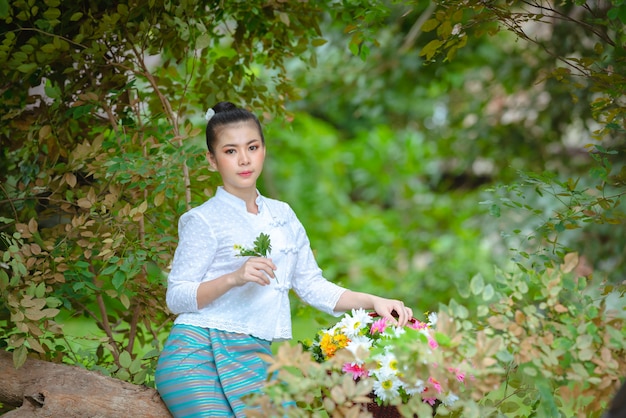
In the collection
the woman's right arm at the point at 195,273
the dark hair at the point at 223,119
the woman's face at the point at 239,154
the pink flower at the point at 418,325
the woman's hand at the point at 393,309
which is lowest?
the pink flower at the point at 418,325

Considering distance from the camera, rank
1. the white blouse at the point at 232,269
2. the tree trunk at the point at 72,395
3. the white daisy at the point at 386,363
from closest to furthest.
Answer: the white daisy at the point at 386,363
the white blouse at the point at 232,269
the tree trunk at the point at 72,395

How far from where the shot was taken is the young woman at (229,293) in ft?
7.89

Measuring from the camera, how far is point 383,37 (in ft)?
23.1

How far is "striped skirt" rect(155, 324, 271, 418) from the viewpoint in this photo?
237 cm

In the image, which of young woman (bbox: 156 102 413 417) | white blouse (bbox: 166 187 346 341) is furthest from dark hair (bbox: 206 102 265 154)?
white blouse (bbox: 166 187 346 341)

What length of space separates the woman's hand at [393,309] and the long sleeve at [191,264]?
0.55 m

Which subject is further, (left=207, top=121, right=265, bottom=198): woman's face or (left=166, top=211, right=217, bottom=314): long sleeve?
(left=207, top=121, right=265, bottom=198): woman's face

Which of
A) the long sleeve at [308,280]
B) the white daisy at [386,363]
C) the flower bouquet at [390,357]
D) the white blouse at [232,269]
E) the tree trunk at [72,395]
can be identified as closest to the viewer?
the flower bouquet at [390,357]

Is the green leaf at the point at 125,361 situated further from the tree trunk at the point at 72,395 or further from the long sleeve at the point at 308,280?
the long sleeve at the point at 308,280

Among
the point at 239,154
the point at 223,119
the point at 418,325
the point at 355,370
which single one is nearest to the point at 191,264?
the point at 239,154

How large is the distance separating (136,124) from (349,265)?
5.78 meters

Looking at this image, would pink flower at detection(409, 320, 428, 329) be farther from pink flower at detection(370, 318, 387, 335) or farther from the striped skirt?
the striped skirt

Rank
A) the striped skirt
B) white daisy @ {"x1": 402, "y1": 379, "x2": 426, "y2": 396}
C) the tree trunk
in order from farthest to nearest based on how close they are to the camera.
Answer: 1. the tree trunk
2. the striped skirt
3. white daisy @ {"x1": 402, "y1": 379, "x2": 426, "y2": 396}

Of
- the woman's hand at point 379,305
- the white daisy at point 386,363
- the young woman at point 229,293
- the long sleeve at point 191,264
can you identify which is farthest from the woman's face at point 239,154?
the white daisy at point 386,363
